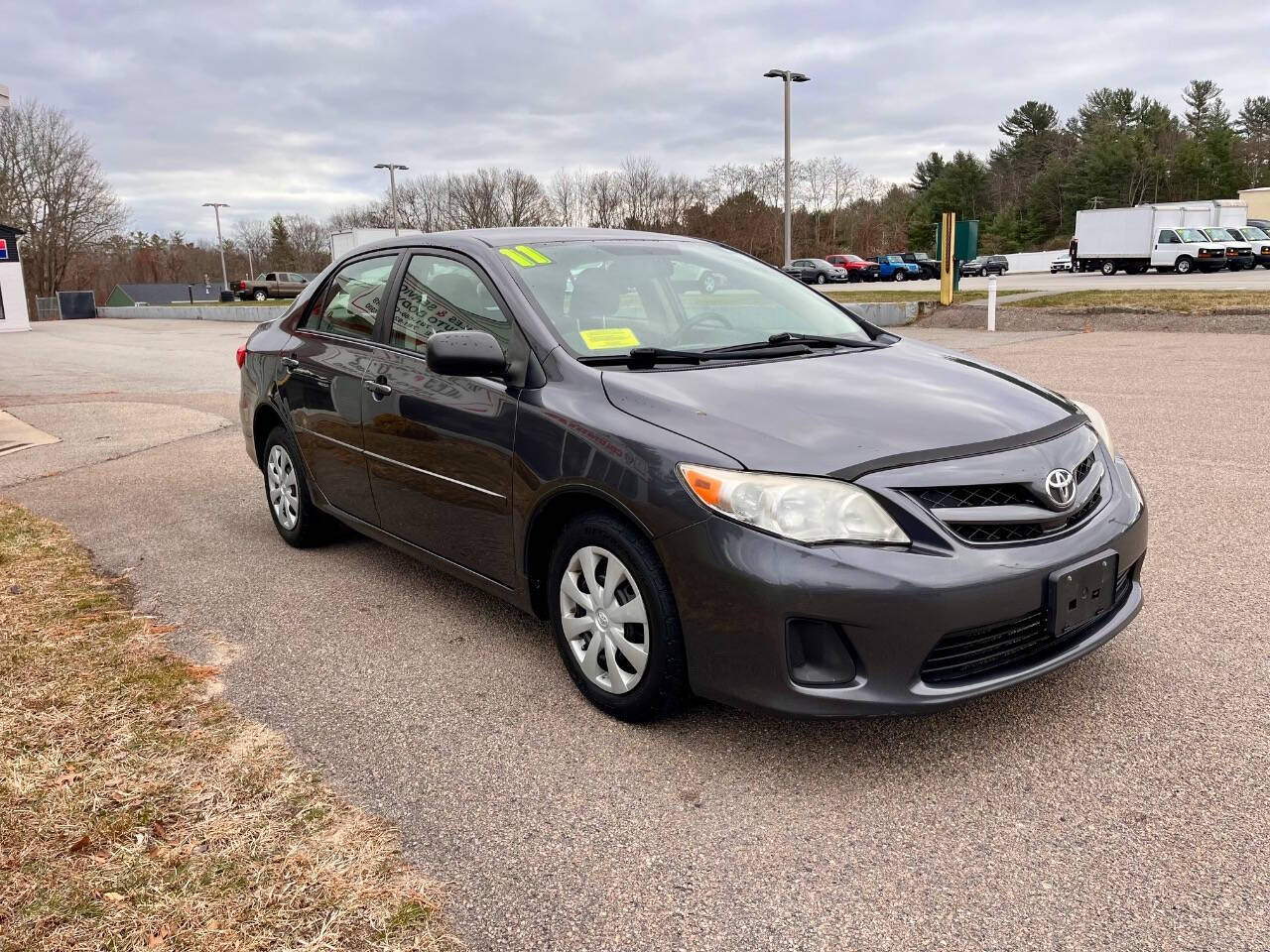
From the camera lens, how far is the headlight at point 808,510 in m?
2.72

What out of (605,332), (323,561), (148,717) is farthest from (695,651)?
(323,561)

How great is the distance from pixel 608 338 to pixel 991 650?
170 centimetres

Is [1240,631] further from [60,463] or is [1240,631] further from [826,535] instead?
[60,463]

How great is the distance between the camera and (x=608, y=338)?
3666 millimetres

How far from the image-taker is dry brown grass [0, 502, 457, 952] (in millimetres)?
2266

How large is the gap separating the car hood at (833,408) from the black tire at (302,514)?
243 cm

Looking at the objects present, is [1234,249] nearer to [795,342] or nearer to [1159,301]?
[1159,301]

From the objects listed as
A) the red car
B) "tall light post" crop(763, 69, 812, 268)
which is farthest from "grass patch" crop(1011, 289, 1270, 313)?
the red car

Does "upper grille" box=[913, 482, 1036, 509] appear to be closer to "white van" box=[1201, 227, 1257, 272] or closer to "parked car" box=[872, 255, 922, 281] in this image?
"white van" box=[1201, 227, 1257, 272]

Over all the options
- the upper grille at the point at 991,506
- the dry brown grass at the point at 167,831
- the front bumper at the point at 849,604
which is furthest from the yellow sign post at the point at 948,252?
the dry brown grass at the point at 167,831

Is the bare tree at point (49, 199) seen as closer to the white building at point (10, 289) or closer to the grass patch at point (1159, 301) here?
the white building at point (10, 289)

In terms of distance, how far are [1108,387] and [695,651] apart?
901cm

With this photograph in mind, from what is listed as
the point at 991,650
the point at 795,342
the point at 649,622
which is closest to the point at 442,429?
the point at 649,622

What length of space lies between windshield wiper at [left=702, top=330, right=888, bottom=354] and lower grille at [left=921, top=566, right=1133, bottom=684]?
55.4 inches
